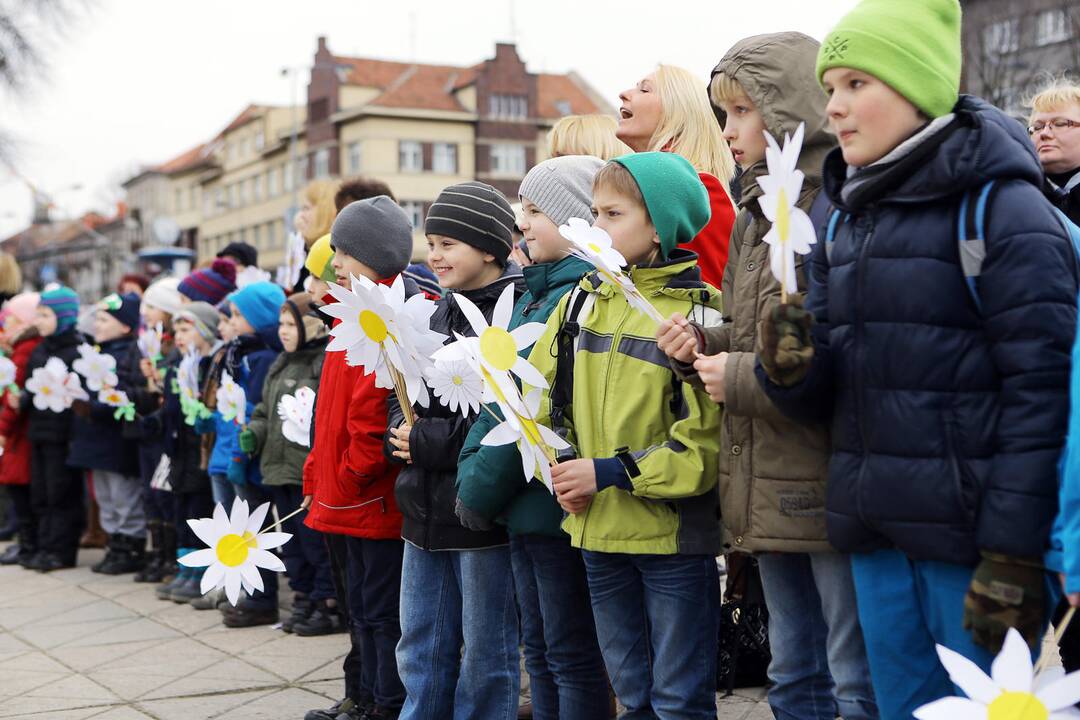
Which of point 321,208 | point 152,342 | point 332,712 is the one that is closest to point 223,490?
point 152,342

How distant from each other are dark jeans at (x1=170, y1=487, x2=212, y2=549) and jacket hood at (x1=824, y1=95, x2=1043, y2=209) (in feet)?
17.9

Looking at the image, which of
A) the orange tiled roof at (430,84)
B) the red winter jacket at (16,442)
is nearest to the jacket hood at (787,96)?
the red winter jacket at (16,442)

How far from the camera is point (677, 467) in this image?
120 inches

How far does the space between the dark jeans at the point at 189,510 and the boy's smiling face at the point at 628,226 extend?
175 inches

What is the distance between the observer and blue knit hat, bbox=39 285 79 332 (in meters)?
8.38

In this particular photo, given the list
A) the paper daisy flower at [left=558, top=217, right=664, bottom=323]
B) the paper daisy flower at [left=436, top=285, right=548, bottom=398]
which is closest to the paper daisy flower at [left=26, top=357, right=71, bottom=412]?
the paper daisy flower at [left=436, top=285, right=548, bottom=398]

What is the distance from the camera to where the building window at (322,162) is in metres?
65.3

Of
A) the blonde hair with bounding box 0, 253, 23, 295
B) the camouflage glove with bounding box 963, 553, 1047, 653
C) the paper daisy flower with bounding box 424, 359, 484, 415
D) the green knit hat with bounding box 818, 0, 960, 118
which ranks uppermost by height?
the blonde hair with bounding box 0, 253, 23, 295

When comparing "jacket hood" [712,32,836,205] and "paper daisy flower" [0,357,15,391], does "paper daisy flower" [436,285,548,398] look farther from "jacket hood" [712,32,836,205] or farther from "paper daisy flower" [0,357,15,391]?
"paper daisy flower" [0,357,15,391]

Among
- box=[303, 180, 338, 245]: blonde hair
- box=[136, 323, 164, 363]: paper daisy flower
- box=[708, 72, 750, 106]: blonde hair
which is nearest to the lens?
box=[708, 72, 750, 106]: blonde hair

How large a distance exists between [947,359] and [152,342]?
628 cm

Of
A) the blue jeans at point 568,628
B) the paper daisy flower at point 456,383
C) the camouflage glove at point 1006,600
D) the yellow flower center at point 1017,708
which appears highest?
the paper daisy flower at point 456,383

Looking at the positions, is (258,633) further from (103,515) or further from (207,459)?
(103,515)

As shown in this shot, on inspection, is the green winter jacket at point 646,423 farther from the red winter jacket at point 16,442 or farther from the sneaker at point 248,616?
the red winter jacket at point 16,442
